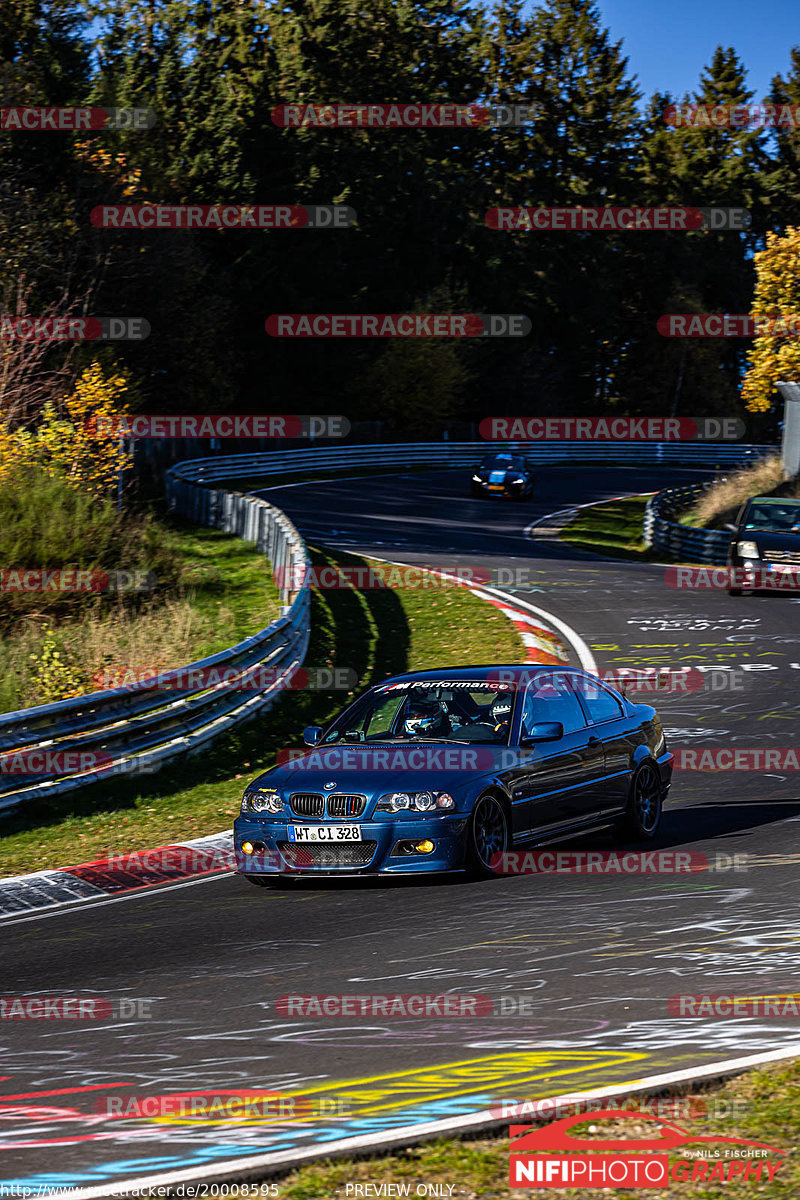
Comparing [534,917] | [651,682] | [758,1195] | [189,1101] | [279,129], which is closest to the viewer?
[758,1195]

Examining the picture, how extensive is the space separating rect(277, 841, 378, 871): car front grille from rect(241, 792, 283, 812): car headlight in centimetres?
24

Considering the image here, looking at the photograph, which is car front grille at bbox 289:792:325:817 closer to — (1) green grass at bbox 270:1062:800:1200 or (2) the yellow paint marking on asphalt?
(2) the yellow paint marking on asphalt

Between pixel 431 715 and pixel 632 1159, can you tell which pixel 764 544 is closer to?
pixel 431 715

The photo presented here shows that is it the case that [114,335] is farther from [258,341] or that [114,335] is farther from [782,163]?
[782,163]

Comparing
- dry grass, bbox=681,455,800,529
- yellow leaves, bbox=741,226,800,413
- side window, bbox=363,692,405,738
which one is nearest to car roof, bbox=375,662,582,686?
side window, bbox=363,692,405,738

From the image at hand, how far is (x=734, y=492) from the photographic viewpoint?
42.3 m

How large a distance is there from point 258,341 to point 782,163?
45763 millimetres

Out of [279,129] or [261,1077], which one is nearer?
[261,1077]

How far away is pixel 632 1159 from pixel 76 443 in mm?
26446

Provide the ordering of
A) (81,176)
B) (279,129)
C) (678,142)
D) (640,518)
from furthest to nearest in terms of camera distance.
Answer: (678,142)
(279,129)
(81,176)
(640,518)

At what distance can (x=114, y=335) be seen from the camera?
52.4 meters

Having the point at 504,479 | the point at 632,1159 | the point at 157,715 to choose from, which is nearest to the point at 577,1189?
the point at 632,1159

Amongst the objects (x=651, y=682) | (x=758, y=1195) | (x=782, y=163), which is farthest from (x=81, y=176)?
(x=782, y=163)

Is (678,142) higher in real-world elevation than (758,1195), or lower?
higher
